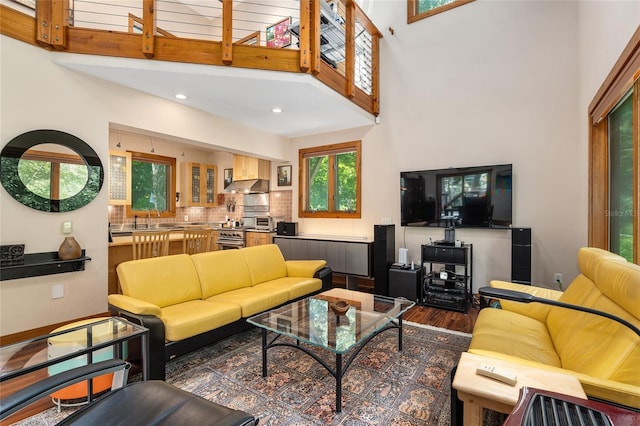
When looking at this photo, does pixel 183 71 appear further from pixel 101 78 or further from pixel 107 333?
pixel 107 333

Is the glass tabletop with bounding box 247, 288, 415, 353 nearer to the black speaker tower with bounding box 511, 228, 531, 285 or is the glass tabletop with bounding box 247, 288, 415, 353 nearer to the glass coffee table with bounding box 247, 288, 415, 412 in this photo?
the glass coffee table with bounding box 247, 288, 415, 412

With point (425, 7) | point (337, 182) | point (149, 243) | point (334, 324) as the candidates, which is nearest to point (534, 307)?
point (334, 324)

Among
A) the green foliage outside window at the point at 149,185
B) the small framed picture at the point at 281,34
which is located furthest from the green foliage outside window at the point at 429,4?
the green foliage outside window at the point at 149,185

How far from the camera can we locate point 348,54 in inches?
159

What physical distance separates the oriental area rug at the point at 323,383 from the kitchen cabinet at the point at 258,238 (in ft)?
9.32

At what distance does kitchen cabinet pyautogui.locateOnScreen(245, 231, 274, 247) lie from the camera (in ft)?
18.4

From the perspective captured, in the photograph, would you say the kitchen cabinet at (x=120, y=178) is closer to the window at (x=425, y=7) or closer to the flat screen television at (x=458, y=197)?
the flat screen television at (x=458, y=197)

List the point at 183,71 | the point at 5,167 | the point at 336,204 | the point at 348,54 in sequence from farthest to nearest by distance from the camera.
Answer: the point at 336,204 → the point at 348,54 → the point at 183,71 → the point at 5,167

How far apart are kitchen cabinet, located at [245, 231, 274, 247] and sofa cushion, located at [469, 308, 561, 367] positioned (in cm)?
398

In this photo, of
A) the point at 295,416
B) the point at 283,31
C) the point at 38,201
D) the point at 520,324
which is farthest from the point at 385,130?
the point at 38,201

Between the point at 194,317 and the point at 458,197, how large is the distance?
3.60 meters

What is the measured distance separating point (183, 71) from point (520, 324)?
12.6 feet

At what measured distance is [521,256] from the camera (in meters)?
3.49

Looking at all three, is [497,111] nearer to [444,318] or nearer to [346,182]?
[346,182]
